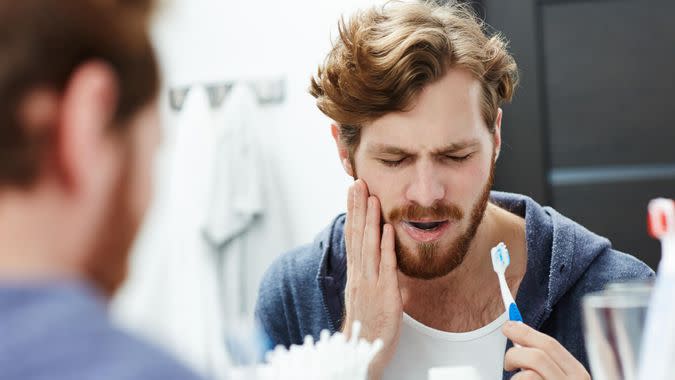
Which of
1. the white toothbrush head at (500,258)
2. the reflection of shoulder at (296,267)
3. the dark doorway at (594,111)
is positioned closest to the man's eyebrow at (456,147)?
the white toothbrush head at (500,258)

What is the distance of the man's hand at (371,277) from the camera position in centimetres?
135

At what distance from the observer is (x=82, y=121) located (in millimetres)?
397

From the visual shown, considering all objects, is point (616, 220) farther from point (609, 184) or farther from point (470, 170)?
point (470, 170)

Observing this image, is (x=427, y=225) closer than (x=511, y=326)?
No

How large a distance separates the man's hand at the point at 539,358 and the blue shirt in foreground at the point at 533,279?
0.30 meters

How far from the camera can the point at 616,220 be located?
2.18 meters

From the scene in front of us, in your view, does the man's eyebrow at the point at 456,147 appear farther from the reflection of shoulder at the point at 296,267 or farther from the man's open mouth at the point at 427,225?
the reflection of shoulder at the point at 296,267

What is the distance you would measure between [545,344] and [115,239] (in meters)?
0.72

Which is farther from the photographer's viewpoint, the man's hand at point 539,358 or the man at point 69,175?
the man's hand at point 539,358

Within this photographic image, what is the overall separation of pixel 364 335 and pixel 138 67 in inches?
38.7

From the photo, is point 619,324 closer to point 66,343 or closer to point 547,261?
point 66,343

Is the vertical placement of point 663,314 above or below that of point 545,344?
above

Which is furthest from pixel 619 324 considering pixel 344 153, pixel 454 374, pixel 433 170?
pixel 344 153

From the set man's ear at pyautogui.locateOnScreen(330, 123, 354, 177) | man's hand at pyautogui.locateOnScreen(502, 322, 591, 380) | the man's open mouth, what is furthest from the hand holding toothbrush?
man's ear at pyautogui.locateOnScreen(330, 123, 354, 177)
